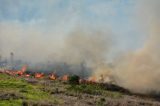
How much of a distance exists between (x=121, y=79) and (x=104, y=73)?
12.8m

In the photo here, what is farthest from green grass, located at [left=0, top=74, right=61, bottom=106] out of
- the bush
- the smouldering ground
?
the bush

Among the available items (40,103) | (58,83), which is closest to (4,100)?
(40,103)

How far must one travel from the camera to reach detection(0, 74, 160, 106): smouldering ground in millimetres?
76475

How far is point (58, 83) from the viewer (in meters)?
115

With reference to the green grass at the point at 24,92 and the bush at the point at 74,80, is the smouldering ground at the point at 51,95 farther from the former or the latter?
the bush at the point at 74,80

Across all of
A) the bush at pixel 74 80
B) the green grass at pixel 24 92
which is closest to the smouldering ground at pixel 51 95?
the green grass at pixel 24 92

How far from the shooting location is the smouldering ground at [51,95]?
7647cm

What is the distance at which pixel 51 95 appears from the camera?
296 ft

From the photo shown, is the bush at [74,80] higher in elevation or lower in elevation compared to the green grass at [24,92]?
higher

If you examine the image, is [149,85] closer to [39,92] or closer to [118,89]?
[118,89]

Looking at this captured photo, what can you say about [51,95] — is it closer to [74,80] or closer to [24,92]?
[24,92]

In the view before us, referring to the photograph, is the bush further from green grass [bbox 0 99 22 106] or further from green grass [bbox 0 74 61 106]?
green grass [bbox 0 99 22 106]

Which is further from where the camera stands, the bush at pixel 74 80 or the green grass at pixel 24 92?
the bush at pixel 74 80

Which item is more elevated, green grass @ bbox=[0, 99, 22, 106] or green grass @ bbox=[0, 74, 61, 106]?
green grass @ bbox=[0, 74, 61, 106]
